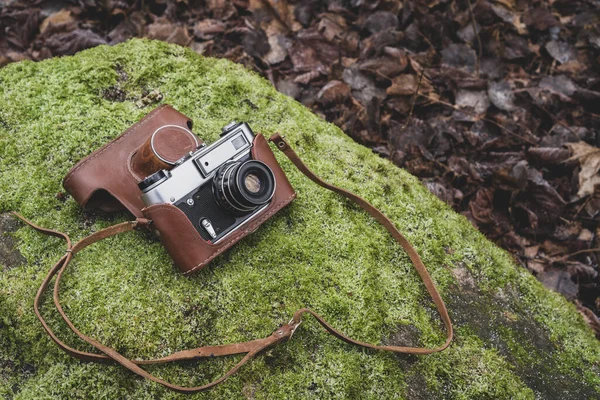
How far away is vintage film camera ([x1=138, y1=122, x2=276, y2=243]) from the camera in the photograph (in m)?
2.29

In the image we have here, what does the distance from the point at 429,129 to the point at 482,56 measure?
91 cm

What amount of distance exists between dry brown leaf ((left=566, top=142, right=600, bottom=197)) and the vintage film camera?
230 cm

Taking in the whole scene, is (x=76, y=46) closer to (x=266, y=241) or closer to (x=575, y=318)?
(x=266, y=241)

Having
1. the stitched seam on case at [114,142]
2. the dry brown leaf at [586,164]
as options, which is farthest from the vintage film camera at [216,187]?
the dry brown leaf at [586,164]

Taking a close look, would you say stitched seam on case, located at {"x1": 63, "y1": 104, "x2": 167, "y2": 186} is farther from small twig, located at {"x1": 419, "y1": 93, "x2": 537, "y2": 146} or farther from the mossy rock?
small twig, located at {"x1": 419, "y1": 93, "x2": 537, "y2": 146}

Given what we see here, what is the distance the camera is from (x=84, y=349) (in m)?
2.18

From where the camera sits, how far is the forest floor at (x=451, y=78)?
3.46 m

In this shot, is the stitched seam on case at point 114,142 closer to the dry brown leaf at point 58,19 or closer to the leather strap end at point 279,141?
the leather strap end at point 279,141

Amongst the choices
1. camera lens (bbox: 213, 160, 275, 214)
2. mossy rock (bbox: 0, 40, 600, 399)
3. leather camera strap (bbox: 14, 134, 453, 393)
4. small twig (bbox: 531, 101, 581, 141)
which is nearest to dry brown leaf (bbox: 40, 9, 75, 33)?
mossy rock (bbox: 0, 40, 600, 399)

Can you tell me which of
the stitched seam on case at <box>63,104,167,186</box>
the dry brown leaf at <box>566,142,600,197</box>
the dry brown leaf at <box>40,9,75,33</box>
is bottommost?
the dry brown leaf at <box>566,142,600,197</box>

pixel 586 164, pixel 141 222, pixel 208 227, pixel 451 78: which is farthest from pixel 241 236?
pixel 586 164

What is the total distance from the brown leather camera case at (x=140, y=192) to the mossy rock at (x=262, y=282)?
0.32 ft

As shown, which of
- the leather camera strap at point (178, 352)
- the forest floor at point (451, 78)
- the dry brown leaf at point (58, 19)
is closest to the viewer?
the leather camera strap at point (178, 352)

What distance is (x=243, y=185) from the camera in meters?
2.33
